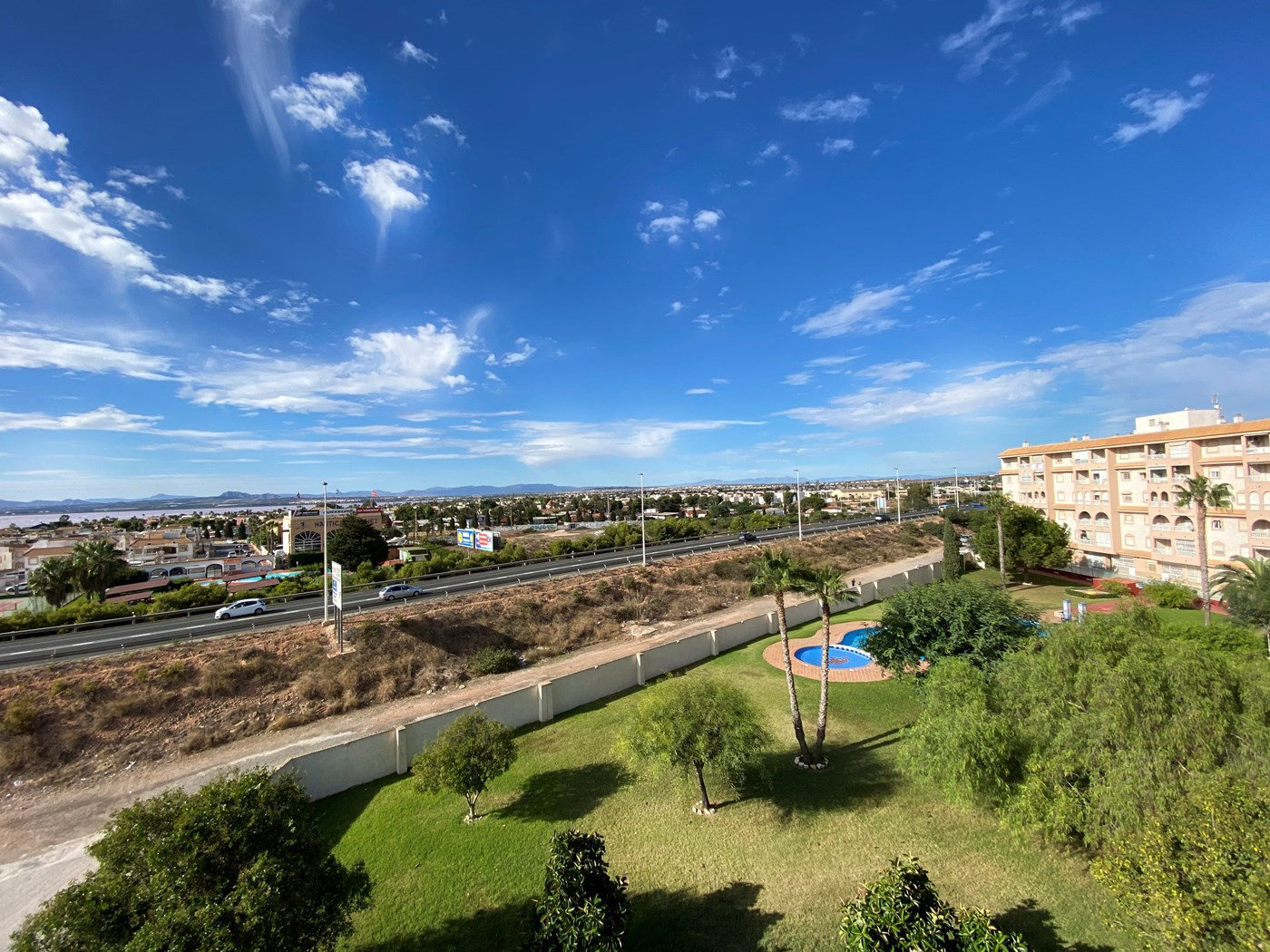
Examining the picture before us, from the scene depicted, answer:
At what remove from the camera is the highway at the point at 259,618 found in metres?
27.4

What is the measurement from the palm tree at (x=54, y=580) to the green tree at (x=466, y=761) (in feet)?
155

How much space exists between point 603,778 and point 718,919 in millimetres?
7141

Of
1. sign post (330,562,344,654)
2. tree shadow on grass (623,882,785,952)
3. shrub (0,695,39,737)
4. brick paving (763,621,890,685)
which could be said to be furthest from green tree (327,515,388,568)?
tree shadow on grass (623,882,785,952)

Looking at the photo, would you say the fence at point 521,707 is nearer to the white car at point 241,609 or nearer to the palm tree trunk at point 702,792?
the palm tree trunk at point 702,792

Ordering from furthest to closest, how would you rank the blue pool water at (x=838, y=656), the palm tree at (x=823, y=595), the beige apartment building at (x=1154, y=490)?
the beige apartment building at (x=1154, y=490), the blue pool water at (x=838, y=656), the palm tree at (x=823, y=595)

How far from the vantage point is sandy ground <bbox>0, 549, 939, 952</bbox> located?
48.9ft

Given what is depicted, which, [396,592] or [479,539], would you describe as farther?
[479,539]

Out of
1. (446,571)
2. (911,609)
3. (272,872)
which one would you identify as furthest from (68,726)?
(911,609)

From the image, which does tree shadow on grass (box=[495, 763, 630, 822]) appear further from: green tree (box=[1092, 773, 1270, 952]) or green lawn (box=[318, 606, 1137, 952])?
green tree (box=[1092, 773, 1270, 952])

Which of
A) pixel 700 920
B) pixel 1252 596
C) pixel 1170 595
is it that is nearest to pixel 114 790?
pixel 700 920

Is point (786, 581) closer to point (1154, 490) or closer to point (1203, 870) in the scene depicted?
point (1203, 870)

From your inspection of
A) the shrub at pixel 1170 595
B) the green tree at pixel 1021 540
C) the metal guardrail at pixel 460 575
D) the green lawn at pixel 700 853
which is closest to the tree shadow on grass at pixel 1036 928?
the green lawn at pixel 700 853

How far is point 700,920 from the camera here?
11570mm

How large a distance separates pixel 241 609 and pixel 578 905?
36034 millimetres
